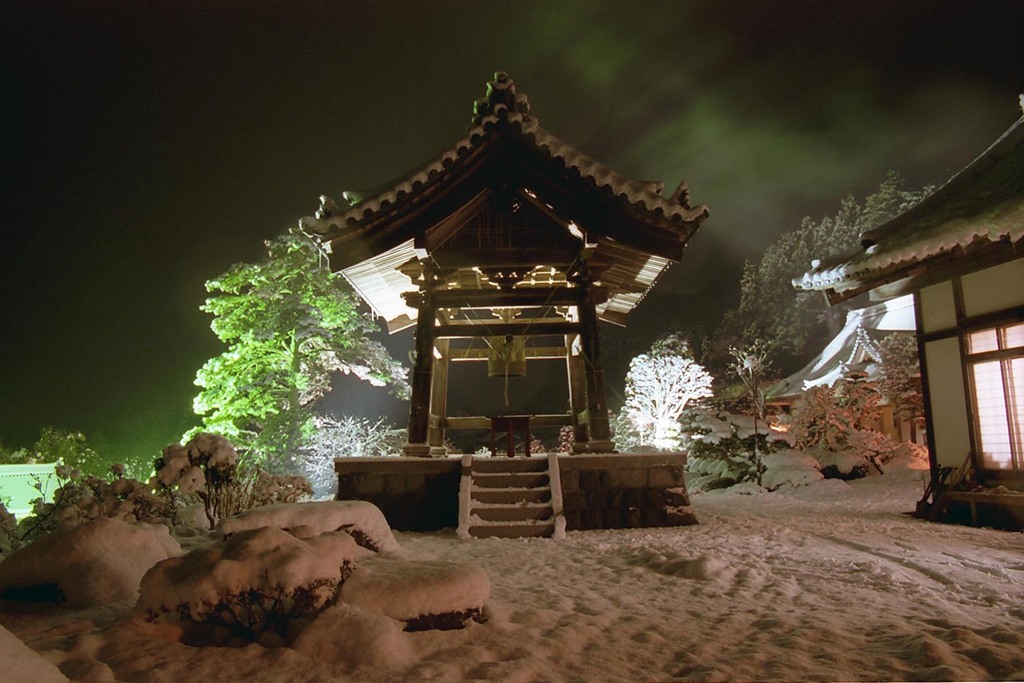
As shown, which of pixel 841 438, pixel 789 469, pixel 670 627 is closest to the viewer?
pixel 670 627

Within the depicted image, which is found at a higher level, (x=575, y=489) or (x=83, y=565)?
(x=575, y=489)

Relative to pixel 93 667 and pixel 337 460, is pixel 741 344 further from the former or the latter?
pixel 93 667

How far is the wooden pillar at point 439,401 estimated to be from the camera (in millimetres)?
9734

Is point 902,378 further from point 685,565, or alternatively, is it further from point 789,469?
point 685,565

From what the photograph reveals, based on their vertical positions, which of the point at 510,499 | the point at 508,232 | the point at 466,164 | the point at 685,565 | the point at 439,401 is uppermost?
the point at 466,164

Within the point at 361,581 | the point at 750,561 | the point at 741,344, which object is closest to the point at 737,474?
the point at 750,561

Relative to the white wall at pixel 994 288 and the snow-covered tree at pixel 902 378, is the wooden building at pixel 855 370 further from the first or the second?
the white wall at pixel 994 288

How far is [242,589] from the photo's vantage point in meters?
3.11

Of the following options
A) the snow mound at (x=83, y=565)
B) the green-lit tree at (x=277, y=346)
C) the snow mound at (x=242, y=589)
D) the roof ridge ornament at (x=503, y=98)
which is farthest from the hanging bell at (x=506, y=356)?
the green-lit tree at (x=277, y=346)

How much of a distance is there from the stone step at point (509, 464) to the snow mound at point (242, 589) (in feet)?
17.9

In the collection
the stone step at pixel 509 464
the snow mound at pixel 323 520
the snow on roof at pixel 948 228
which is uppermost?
the snow on roof at pixel 948 228

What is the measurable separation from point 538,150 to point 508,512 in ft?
17.4

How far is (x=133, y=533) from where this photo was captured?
176 inches

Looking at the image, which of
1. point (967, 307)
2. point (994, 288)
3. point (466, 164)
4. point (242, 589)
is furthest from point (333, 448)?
point (994, 288)
